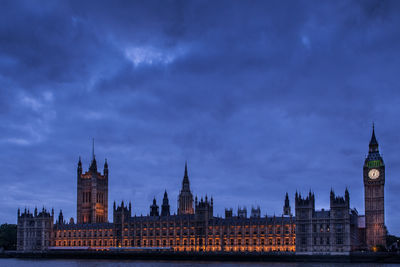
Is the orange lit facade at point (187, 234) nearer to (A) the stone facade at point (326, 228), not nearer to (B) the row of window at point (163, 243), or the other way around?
(B) the row of window at point (163, 243)

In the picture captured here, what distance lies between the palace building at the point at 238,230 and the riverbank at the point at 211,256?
455 cm

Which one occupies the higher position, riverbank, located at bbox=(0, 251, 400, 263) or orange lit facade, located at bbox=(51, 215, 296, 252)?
orange lit facade, located at bbox=(51, 215, 296, 252)

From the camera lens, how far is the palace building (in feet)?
465

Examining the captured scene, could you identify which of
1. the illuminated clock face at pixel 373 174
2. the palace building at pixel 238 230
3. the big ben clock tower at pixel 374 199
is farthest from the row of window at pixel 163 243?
the illuminated clock face at pixel 373 174

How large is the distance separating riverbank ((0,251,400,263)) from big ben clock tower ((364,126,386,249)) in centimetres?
1782

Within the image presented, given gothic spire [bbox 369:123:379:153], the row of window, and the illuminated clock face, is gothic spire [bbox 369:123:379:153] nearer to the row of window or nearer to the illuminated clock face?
the illuminated clock face

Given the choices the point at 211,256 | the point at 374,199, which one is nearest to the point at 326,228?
the point at 374,199

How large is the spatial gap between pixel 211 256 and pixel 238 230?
607 inches

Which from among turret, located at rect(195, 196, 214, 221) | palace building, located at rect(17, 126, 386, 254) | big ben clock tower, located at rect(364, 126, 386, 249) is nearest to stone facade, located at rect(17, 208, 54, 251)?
palace building, located at rect(17, 126, 386, 254)

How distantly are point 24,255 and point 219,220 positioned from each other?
72.1 meters

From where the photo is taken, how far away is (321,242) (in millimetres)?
141125

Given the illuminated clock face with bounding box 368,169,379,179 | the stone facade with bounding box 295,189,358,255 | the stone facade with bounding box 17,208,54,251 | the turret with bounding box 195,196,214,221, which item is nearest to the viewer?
the stone facade with bounding box 295,189,358,255

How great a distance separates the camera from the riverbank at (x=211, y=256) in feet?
425

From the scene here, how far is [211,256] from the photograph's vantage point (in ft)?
487
